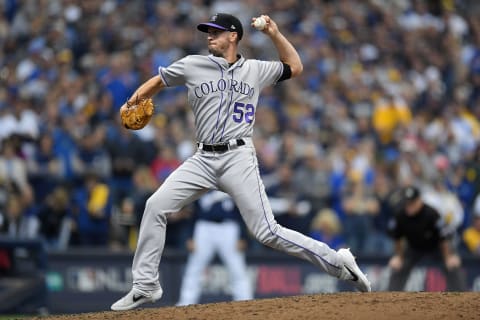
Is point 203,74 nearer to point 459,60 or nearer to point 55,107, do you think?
point 55,107

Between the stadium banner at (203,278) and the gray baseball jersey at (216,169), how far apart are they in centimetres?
579

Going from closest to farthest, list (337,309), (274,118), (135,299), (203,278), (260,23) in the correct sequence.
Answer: (337,309), (260,23), (135,299), (203,278), (274,118)

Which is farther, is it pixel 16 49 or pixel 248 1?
pixel 248 1

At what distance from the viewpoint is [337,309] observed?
24.8 ft

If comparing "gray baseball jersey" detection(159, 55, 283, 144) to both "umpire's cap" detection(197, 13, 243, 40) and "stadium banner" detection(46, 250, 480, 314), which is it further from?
"stadium banner" detection(46, 250, 480, 314)

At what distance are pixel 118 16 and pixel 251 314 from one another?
36.8 ft

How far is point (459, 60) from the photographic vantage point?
19.5 meters

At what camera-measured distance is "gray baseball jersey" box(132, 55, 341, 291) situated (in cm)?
781

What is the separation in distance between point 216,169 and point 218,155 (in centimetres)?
11

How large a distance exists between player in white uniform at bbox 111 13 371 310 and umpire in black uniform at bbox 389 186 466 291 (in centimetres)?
350

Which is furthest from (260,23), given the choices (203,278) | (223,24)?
(203,278)

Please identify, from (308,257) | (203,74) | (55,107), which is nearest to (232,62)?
(203,74)

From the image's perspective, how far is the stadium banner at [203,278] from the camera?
1359 cm

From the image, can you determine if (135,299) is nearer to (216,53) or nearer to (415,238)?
(216,53)
